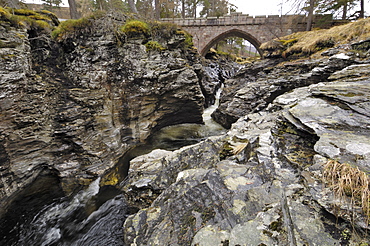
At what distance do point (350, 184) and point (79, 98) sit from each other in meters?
9.50

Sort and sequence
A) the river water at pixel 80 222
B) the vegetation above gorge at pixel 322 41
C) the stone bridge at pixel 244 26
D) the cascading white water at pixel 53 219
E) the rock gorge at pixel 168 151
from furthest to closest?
the stone bridge at pixel 244 26
the vegetation above gorge at pixel 322 41
the cascading white water at pixel 53 219
the river water at pixel 80 222
the rock gorge at pixel 168 151

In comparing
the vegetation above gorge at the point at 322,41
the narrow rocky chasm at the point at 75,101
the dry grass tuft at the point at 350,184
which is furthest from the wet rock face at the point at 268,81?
the dry grass tuft at the point at 350,184

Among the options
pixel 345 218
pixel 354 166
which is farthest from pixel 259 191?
pixel 354 166

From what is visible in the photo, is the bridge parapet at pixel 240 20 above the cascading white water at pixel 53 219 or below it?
above

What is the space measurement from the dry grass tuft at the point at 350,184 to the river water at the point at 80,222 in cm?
594

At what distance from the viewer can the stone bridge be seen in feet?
60.1

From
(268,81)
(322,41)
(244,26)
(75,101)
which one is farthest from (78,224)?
(244,26)

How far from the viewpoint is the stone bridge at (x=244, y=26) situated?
60.1 feet

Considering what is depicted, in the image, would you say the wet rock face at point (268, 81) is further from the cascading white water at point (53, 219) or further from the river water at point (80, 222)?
the cascading white water at point (53, 219)

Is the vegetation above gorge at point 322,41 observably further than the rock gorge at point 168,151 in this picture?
Yes

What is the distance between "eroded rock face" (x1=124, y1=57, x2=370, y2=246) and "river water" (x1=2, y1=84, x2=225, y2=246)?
1.67 m

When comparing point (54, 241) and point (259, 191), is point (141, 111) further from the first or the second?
point (259, 191)

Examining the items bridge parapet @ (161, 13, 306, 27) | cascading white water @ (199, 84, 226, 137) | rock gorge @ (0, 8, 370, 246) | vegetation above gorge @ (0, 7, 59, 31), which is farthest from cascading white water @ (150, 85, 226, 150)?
bridge parapet @ (161, 13, 306, 27)

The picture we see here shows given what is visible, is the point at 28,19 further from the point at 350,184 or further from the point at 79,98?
the point at 350,184
